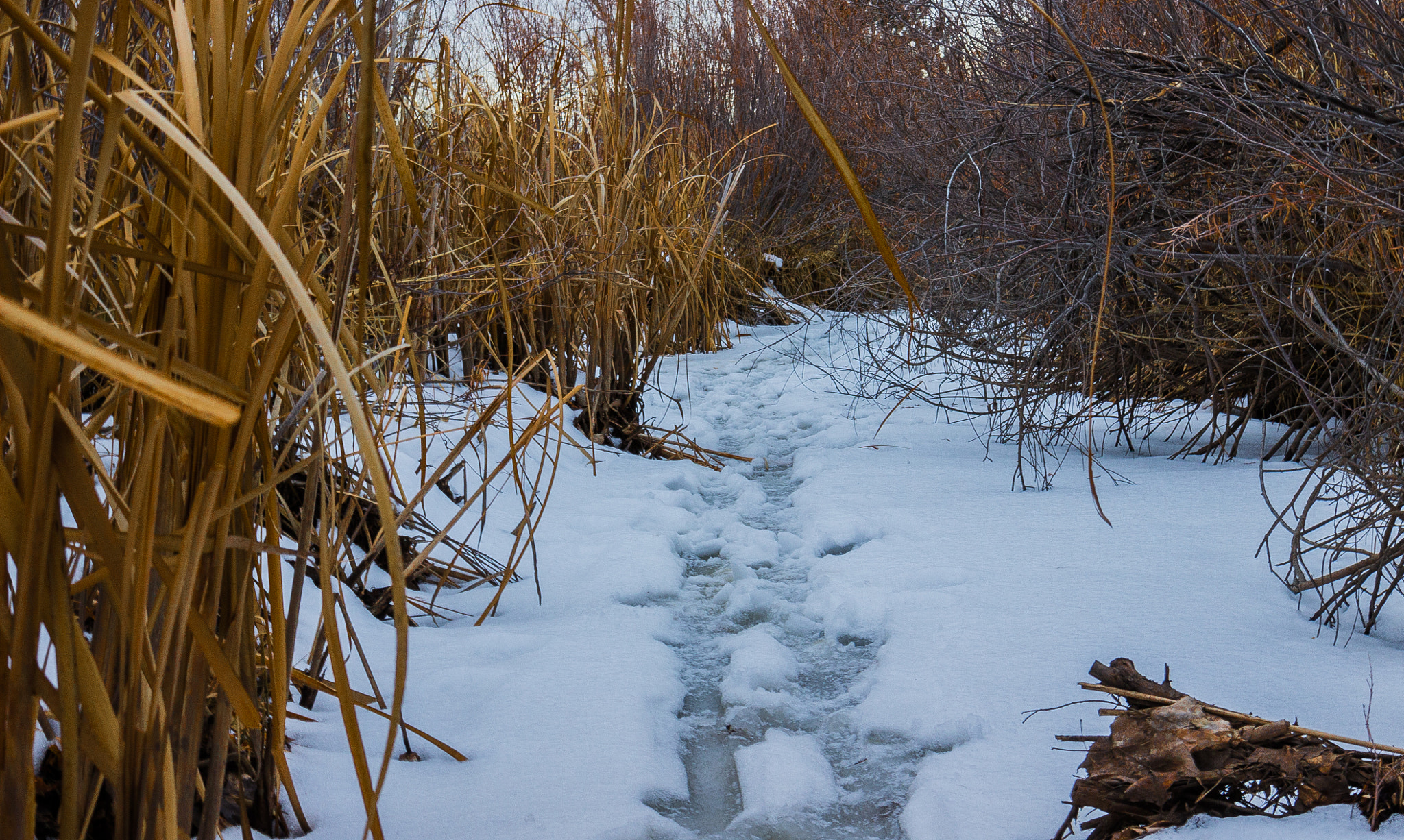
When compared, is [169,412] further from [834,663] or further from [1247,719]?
[834,663]

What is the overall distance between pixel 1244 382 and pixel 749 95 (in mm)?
4858

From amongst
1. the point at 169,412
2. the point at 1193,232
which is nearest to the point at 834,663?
the point at 169,412

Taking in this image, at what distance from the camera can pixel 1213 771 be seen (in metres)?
0.96

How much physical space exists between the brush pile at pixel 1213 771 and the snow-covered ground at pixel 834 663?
0.03 m

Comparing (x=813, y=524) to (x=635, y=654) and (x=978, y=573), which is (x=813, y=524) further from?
(x=635, y=654)

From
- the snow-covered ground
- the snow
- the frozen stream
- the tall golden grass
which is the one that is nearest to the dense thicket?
the snow-covered ground

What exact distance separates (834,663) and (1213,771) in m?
0.70

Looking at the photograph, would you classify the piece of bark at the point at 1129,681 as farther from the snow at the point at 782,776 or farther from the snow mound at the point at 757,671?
the snow mound at the point at 757,671

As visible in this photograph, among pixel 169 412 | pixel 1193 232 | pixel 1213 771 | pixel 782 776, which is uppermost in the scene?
pixel 1193 232

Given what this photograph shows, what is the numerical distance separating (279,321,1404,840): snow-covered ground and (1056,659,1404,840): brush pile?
3cm

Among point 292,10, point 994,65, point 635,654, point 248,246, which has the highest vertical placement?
point 994,65

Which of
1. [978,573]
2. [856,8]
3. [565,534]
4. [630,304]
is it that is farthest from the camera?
[856,8]

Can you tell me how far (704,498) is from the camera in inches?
105

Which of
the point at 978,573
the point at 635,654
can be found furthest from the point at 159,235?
the point at 978,573
